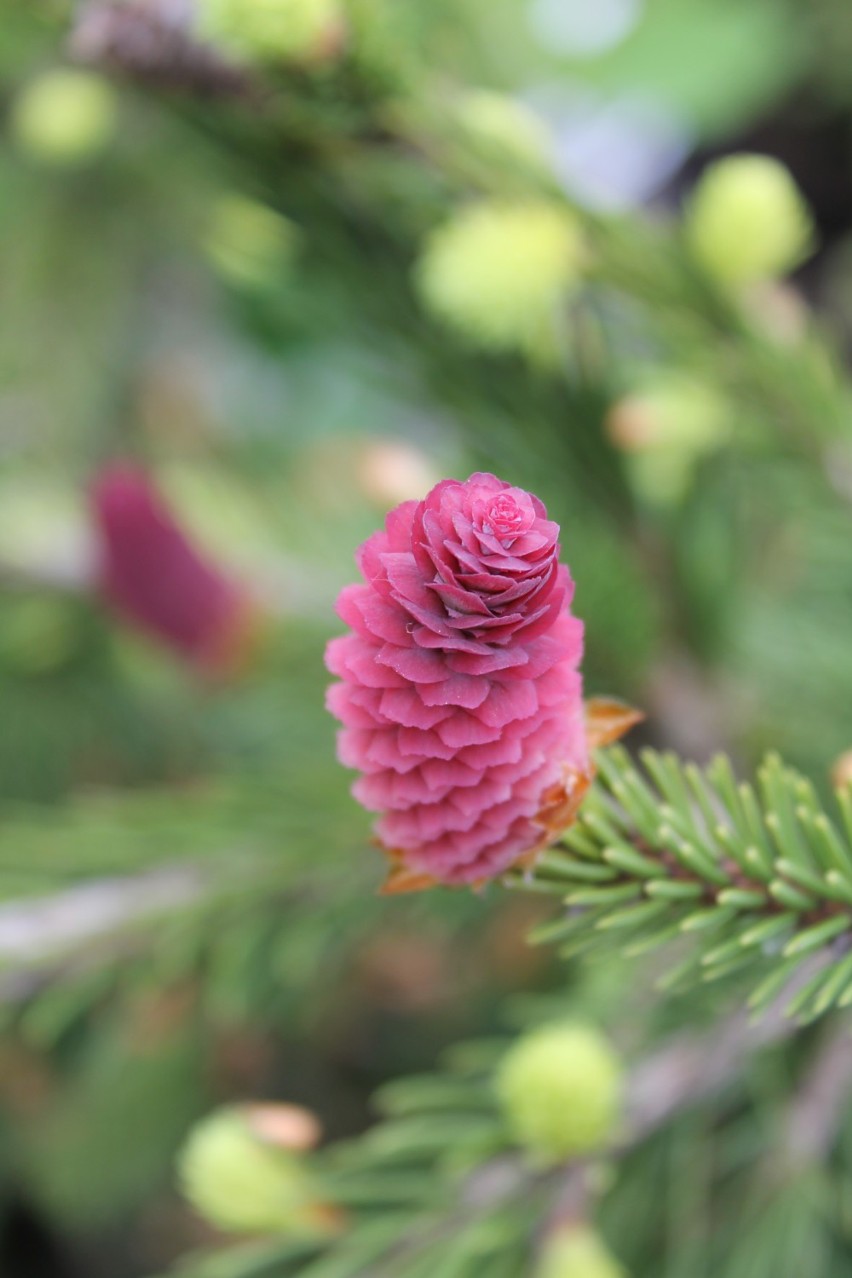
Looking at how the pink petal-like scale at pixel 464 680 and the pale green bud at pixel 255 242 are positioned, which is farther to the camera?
the pale green bud at pixel 255 242

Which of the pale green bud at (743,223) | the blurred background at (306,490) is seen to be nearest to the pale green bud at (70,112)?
the blurred background at (306,490)

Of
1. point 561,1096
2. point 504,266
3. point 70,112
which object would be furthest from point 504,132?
point 561,1096

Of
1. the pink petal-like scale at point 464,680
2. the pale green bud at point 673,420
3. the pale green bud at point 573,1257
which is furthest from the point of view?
the pale green bud at point 673,420

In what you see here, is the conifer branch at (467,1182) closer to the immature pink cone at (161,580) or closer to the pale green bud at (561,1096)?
the pale green bud at (561,1096)

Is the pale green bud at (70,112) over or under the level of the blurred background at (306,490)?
over

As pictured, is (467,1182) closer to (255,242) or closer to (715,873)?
(715,873)

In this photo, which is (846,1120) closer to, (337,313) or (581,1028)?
(581,1028)
